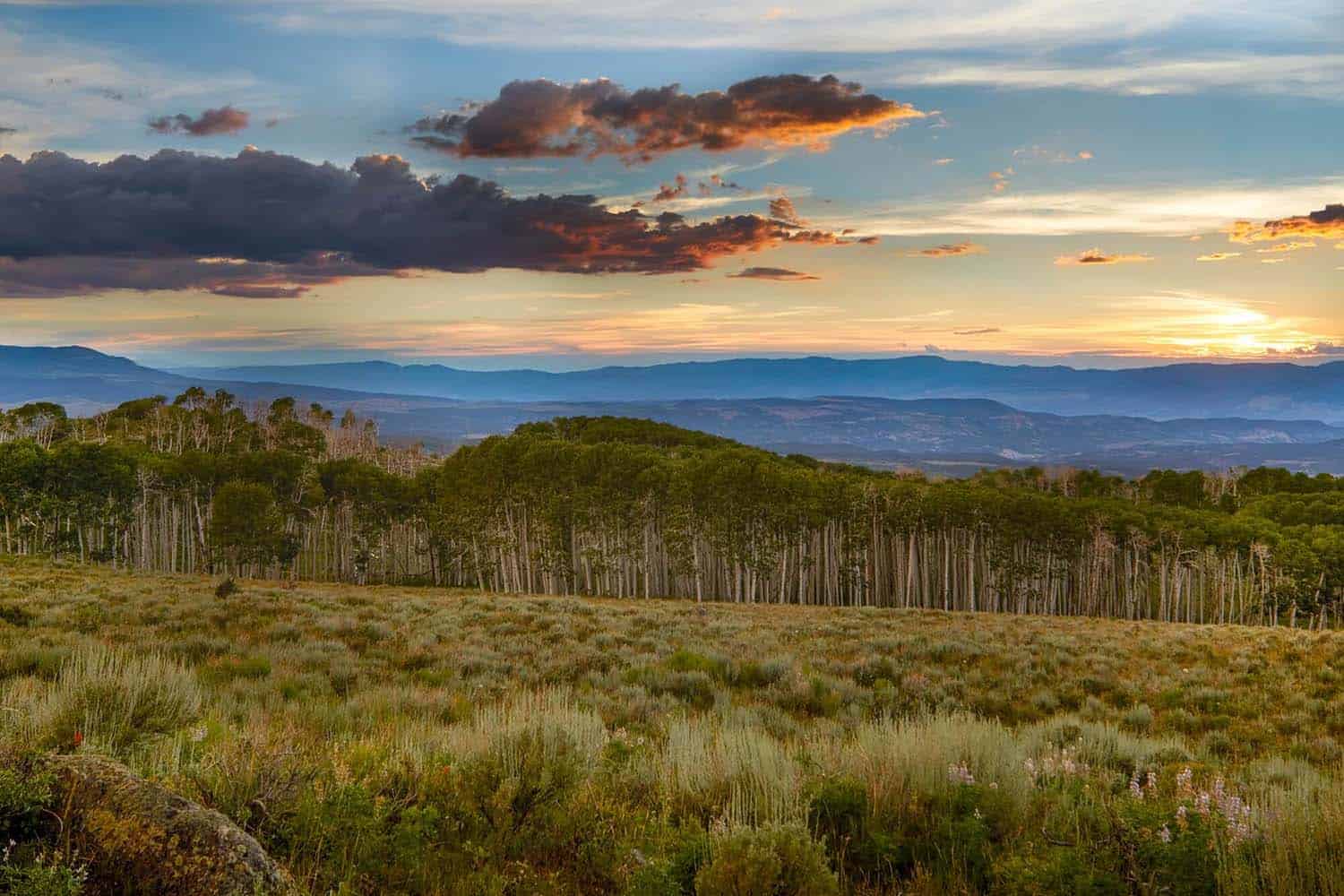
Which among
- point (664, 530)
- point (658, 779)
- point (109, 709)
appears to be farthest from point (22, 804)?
point (664, 530)

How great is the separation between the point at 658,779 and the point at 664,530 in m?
69.3

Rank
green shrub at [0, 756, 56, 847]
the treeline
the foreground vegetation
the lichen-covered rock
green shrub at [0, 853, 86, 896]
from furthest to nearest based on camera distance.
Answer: the treeline, the foreground vegetation, green shrub at [0, 756, 56, 847], the lichen-covered rock, green shrub at [0, 853, 86, 896]

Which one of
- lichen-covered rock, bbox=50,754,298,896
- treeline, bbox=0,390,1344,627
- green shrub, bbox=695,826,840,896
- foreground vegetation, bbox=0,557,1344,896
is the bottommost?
treeline, bbox=0,390,1344,627

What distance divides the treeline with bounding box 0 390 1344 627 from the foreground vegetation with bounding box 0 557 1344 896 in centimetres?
5811

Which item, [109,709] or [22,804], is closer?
[22,804]

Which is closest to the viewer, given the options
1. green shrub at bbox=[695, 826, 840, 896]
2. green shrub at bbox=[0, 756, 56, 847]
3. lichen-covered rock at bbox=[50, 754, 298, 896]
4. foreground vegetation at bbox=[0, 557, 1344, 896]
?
lichen-covered rock at bbox=[50, 754, 298, 896]

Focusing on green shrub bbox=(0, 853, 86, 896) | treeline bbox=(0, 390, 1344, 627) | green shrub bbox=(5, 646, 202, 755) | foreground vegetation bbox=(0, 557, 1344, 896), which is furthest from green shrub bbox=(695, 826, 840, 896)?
treeline bbox=(0, 390, 1344, 627)

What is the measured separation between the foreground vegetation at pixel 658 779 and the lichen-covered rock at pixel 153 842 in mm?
86

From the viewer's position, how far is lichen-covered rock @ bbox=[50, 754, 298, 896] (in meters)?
3.52

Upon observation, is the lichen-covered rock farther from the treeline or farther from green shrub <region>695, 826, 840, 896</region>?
the treeline

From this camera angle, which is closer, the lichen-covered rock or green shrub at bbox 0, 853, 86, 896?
green shrub at bbox 0, 853, 86, 896

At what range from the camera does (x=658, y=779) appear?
604 centimetres

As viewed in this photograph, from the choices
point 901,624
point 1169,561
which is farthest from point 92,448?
point 1169,561

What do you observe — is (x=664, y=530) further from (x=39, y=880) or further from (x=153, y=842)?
(x=39, y=880)
